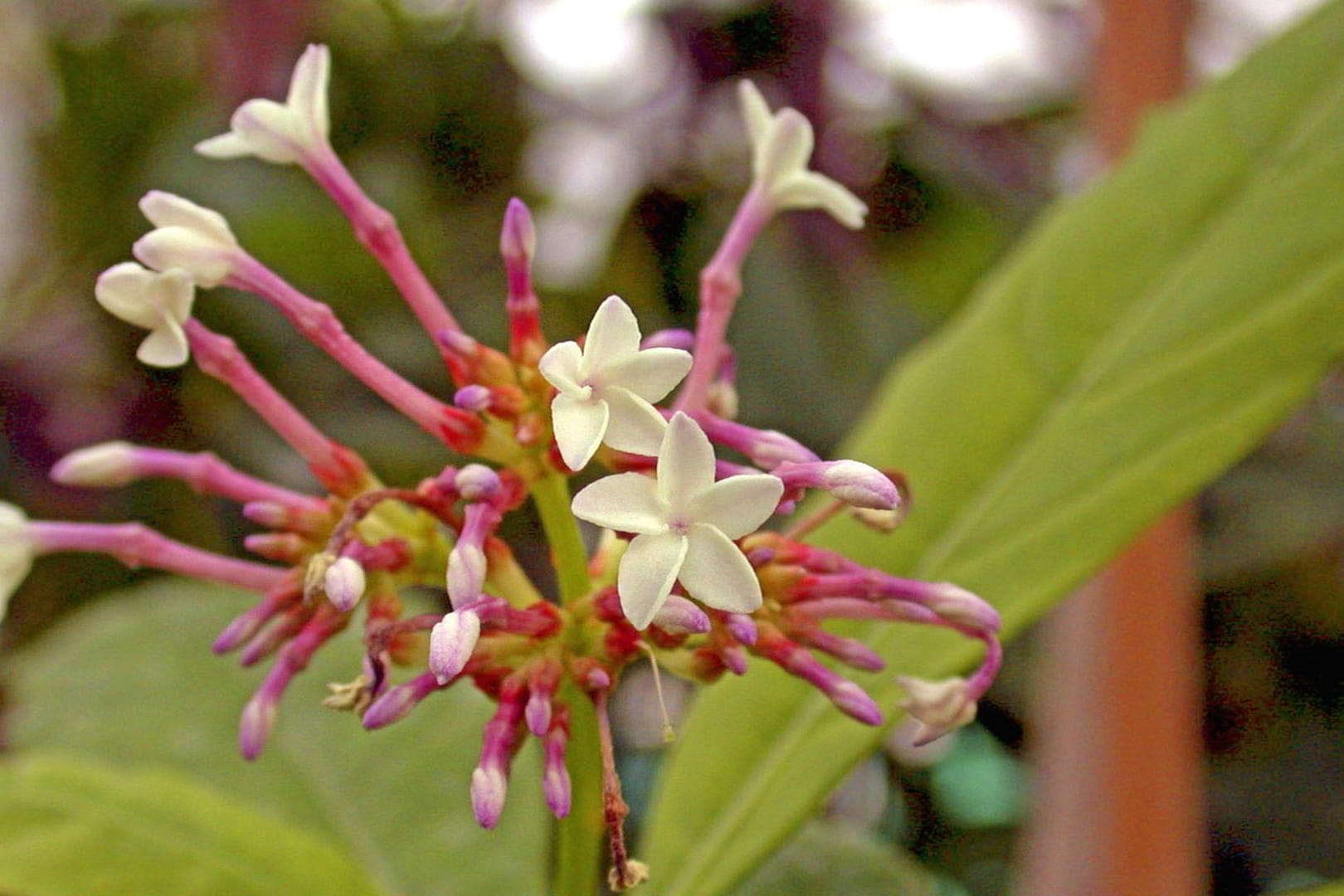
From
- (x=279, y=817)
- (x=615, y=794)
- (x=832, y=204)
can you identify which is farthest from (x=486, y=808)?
(x=279, y=817)

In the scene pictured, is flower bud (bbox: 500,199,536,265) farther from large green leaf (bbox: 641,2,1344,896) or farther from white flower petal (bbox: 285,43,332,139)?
large green leaf (bbox: 641,2,1344,896)

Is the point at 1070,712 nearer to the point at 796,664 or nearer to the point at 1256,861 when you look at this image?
the point at 796,664

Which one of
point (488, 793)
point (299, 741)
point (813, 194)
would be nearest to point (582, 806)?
point (488, 793)

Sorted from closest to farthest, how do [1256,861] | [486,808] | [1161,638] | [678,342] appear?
1. [486,808]
2. [678,342]
3. [1161,638]
4. [1256,861]

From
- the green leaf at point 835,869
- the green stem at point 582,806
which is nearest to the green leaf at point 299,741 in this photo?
the green leaf at point 835,869

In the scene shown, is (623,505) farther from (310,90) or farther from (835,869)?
(835,869)

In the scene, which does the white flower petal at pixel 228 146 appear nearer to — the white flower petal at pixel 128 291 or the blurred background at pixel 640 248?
the white flower petal at pixel 128 291

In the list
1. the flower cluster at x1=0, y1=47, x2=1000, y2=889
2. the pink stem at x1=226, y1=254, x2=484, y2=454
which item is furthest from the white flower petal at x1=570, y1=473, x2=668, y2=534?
the pink stem at x1=226, y1=254, x2=484, y2=454
